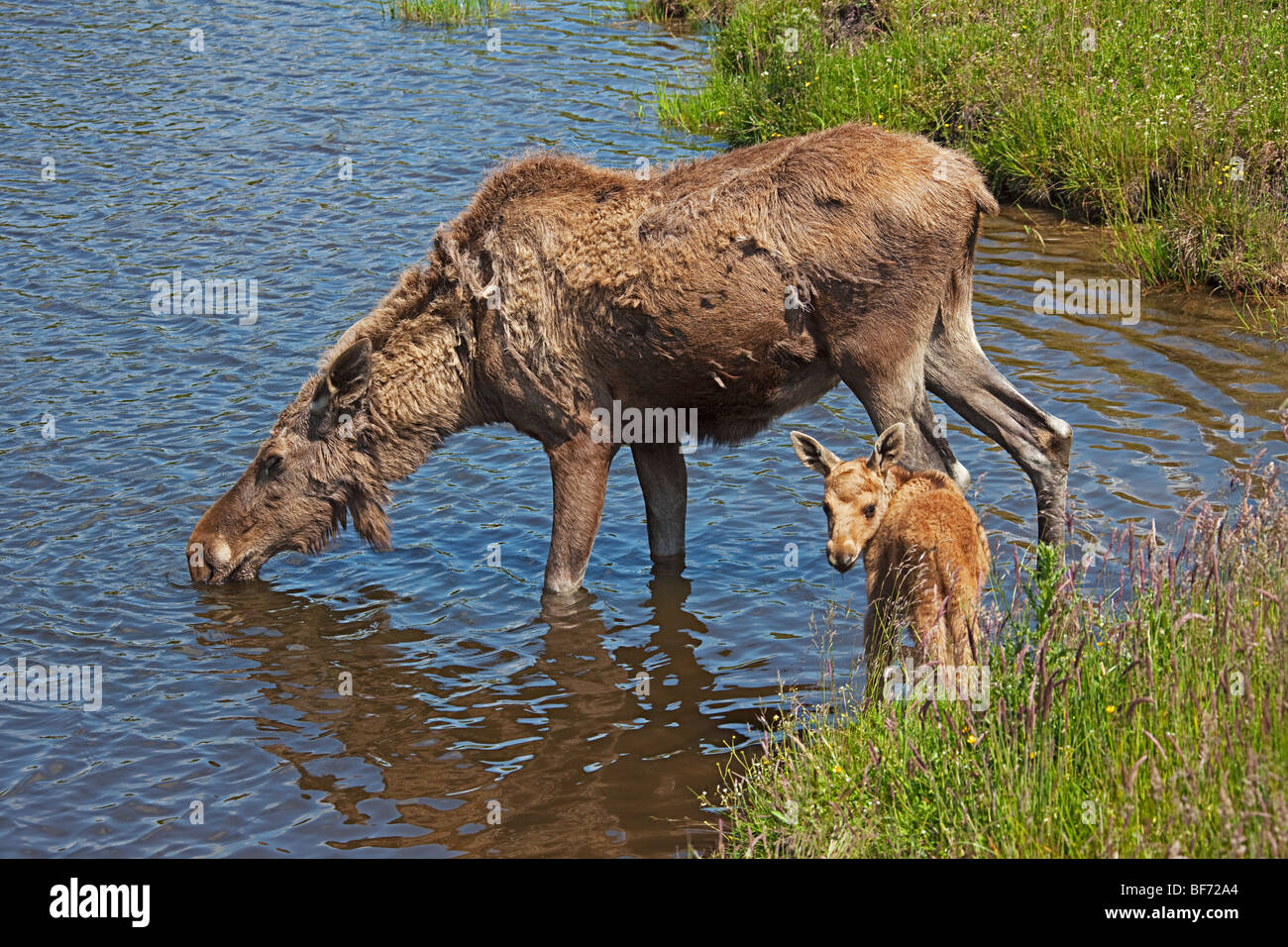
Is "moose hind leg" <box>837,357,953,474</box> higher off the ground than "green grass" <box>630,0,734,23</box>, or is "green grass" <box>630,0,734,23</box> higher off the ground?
"green grass" <box>630,0,734,23</box>

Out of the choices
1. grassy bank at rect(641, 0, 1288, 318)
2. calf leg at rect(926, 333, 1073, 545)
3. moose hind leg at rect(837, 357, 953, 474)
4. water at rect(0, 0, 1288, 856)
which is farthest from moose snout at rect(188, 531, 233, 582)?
grassy bank at rect(641, 0, 1288, 318)

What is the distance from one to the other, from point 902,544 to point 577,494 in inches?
84.6

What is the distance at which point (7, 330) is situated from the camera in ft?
38.6

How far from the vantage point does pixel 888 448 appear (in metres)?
7.00

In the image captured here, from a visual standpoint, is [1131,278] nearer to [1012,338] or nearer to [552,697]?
[1012,338]

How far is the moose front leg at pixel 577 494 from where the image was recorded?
8.19m

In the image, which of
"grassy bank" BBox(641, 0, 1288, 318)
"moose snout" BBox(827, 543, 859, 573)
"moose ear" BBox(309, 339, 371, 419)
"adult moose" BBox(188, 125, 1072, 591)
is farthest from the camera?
"grassy bank" BBox(641, 0, 1288, 318)

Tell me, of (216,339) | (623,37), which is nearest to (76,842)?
(216,339)

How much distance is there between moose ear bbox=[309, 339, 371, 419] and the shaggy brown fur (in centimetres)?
280

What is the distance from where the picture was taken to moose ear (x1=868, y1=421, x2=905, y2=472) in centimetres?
685

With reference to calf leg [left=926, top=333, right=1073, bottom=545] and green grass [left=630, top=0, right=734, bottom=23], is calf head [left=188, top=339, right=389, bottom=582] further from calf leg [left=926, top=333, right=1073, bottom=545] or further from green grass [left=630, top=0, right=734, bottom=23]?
green grass [left=630, top=0, right=734, bottom=23]

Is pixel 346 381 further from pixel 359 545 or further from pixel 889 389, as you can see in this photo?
pixel 889 389

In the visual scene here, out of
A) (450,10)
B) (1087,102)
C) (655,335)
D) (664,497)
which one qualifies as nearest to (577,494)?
(664,497)

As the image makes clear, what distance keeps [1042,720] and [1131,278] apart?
23.1 ft
